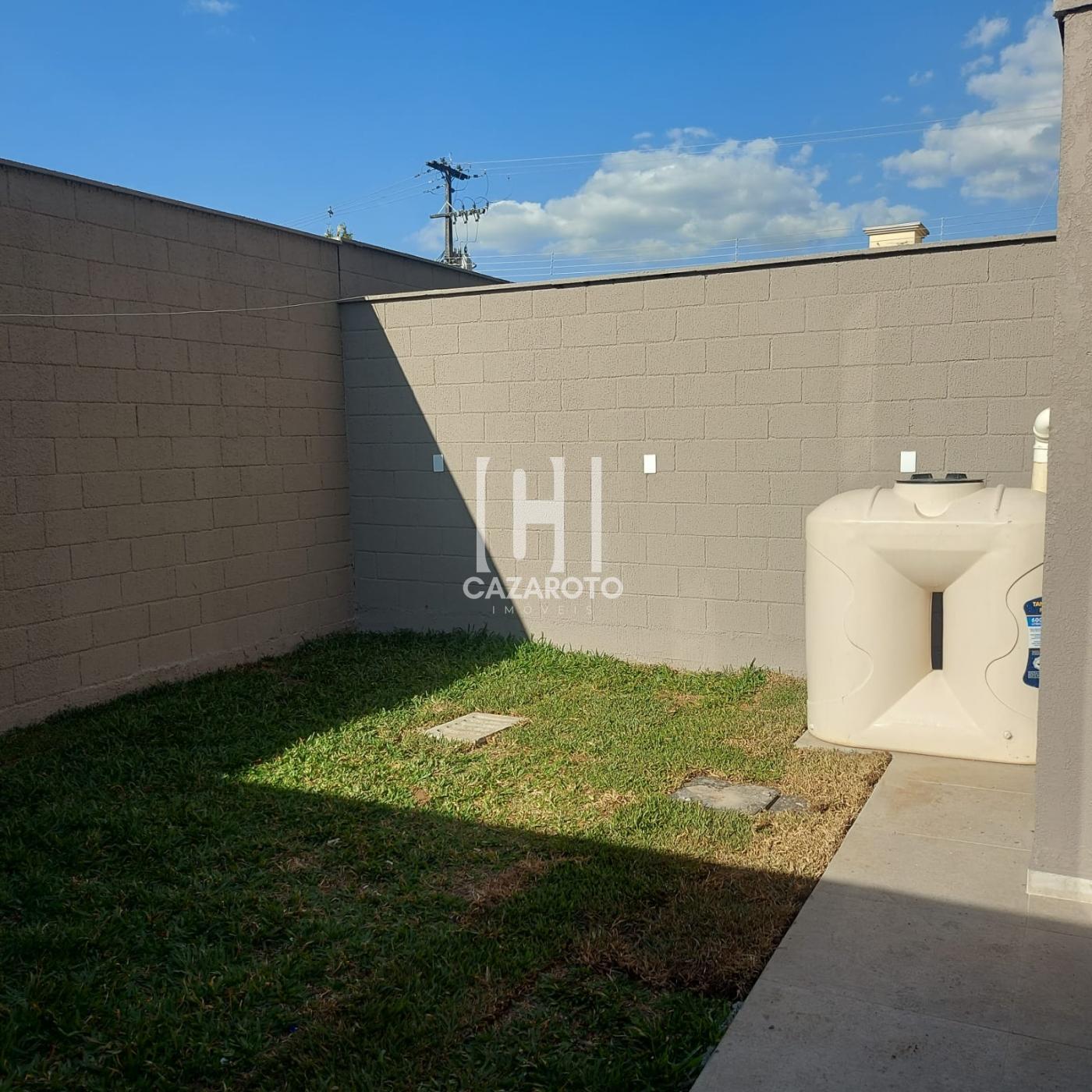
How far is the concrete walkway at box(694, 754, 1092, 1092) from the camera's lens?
2328mm

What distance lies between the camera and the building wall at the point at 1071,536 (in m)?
3.00

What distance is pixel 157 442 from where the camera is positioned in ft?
19.9

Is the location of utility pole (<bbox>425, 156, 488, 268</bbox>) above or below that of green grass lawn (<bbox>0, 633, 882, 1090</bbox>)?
above

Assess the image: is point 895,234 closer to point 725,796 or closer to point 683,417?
point 683,417

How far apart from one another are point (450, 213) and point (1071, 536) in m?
30.7

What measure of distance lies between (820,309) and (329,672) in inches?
152

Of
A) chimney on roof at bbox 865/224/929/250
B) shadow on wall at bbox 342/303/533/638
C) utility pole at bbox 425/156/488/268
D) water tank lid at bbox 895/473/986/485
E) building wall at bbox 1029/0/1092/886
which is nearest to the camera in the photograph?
building wall at bbox 1029/0/1092/886

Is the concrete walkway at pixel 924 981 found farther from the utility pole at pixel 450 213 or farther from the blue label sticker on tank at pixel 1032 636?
the utility pole at pixel 450 213

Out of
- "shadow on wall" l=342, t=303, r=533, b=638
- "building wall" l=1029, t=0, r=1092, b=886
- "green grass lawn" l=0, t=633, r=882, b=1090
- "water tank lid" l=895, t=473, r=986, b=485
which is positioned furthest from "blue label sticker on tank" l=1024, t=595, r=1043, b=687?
"shadow on wall" l=342, t=303, r=533, b=638

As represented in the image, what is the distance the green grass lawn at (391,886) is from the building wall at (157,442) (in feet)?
1.99

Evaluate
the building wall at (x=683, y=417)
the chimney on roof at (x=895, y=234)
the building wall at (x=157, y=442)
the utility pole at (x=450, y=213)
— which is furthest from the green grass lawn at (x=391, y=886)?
the utility pole at (x=450, y=213)

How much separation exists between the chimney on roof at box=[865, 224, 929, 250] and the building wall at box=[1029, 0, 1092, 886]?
3.39 metres

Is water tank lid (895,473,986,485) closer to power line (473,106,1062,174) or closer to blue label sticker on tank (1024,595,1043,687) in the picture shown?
blue label sticker on tank (1024,595,1043,687)

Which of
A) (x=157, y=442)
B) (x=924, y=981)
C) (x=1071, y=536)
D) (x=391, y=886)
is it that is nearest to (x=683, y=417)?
(x=157, y=442)
